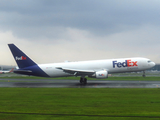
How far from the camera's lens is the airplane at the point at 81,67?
30453 mm

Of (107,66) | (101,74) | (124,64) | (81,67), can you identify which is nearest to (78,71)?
(81,67)

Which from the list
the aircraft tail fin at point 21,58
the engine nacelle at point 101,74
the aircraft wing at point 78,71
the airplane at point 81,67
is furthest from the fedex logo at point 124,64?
the aircraft tail fin at point 21,58

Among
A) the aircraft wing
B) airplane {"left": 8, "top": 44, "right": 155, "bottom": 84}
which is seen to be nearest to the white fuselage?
airplane {"left": 8, "top": 44, "right": 155, "bottom": 84}

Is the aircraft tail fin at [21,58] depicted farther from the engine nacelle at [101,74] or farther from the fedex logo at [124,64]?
the fedex logo at [124,64]

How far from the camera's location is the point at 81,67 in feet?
106

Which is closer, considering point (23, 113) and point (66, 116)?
point (66, 116)

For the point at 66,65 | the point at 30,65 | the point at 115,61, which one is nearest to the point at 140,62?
the point at 115,61

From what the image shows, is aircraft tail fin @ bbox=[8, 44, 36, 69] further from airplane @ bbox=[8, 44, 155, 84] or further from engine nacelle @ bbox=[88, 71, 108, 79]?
engine nacelle @ bbox=[88, 71, 108, 79]

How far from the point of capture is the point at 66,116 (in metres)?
9.38

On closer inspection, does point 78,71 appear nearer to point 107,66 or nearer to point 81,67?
point 81,67

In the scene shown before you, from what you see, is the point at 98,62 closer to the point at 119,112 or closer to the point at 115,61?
the point at 115,61

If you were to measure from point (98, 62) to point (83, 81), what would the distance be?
14.6ft

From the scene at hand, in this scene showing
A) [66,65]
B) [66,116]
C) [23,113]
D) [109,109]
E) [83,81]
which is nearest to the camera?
[66,116]

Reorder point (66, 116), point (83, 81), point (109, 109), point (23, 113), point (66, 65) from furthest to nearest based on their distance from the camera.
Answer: point (66, 65), point (83, 81), point (109, 109), point (23, 113), point (66, 116)
